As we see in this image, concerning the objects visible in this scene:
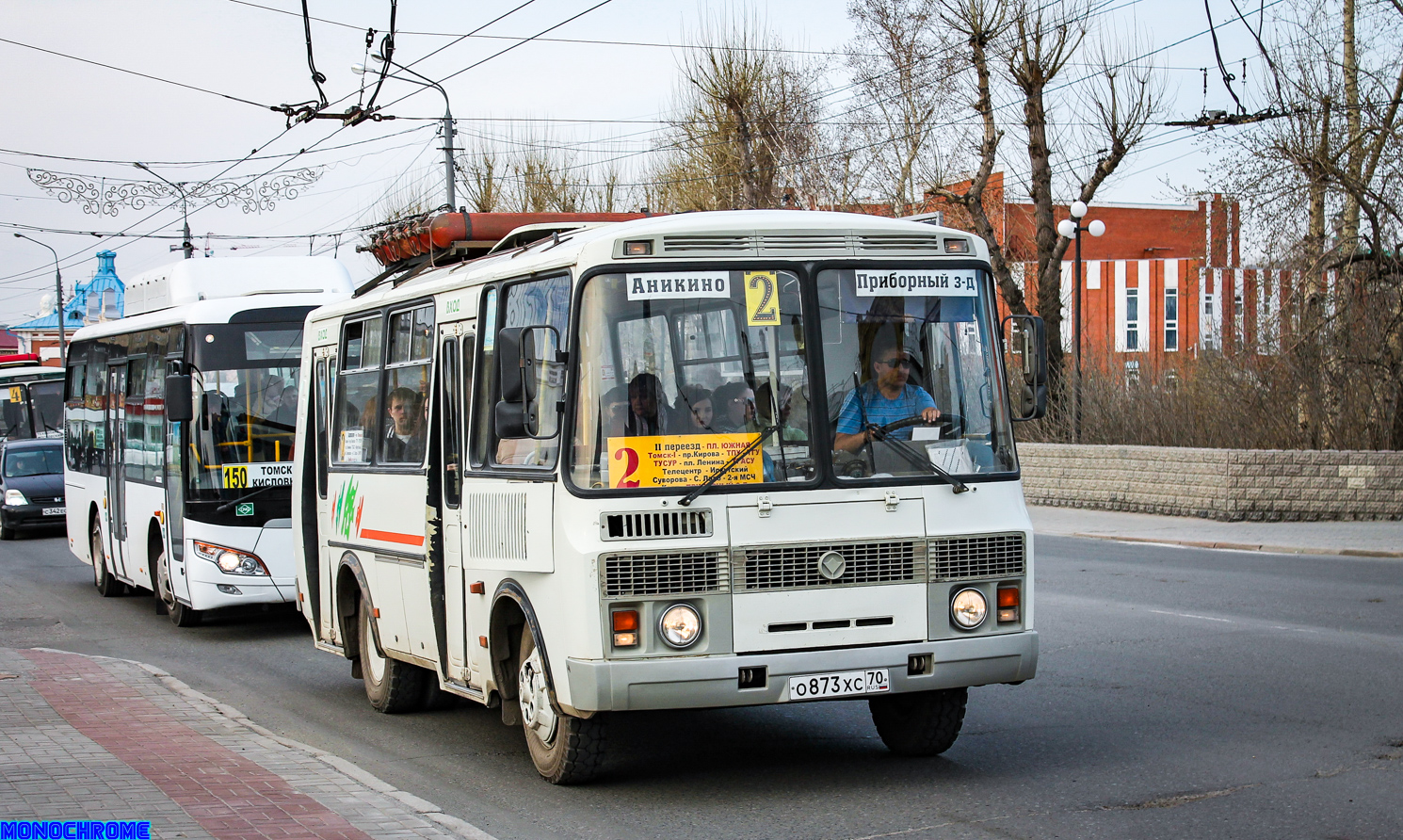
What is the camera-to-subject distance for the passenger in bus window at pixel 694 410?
6742 mm

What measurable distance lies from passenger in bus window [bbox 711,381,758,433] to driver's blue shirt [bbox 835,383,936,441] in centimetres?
43

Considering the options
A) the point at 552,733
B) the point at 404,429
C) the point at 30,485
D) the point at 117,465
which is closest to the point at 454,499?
the point at 404,429

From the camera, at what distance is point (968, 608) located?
22.9 ft

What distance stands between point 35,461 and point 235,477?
16755 mm

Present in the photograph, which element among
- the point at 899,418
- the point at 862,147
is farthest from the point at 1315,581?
the point at 862,147

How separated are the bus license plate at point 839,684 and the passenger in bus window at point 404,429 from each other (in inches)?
116

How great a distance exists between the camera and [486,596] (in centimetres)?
764

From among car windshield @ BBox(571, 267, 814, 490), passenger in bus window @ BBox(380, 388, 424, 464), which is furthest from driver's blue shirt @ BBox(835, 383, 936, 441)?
passenger in bus window @ BBox(380, 388, 424, 464)

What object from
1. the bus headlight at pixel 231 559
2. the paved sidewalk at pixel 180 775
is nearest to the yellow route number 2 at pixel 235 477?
the bus headlight at pixel 231 559

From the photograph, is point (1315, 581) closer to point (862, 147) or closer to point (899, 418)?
point (899, 418)

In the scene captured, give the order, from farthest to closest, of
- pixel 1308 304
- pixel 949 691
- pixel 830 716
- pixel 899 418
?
pixel 1308 304 → pixel 830 716 → pixel 949 691 → pixel 899 418

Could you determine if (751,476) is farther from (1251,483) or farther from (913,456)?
(1251,483)

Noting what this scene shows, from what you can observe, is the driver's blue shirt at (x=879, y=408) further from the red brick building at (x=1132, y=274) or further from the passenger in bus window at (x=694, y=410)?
the red brick building at (x=1132, y=274)

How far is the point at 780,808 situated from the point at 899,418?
6.12 feet
